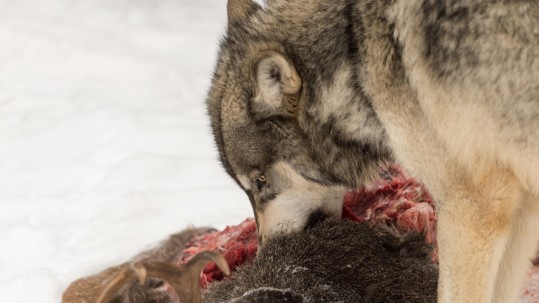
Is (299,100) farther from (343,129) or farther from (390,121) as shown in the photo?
(390,121)

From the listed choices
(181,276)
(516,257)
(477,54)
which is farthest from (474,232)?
(181,276)

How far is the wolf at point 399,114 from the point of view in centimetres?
247

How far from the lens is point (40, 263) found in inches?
164

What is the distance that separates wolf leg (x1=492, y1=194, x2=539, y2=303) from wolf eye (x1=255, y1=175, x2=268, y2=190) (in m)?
0.93

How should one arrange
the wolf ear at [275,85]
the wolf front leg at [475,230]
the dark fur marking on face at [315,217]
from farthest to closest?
the dark fur marking on face at [315,217]
the wolf ear at [275,85]
the wolf front leg at [475,230]

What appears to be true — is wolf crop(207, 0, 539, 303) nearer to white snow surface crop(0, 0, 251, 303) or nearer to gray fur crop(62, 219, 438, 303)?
gray fur crop(62, 219, 438, 303)

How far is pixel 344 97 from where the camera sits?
2.84m

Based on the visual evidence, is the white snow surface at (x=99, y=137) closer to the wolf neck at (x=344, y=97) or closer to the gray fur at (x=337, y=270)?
the wolf neck at (x=344, y=97)

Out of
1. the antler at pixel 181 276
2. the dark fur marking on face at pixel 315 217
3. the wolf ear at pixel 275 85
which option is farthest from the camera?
the dark fur marking on face at pixel 315 217

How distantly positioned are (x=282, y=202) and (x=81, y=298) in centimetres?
113

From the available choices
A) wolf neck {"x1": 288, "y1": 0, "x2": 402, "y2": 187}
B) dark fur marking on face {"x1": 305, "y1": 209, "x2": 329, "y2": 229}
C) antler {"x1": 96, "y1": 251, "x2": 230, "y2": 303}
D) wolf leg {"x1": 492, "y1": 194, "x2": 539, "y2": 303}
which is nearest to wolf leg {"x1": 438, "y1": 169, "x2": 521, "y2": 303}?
wolf leg {"x1": 492, "y1": 194, "x2": 539, "y2": 303}

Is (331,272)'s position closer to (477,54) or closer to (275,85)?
(275,85)

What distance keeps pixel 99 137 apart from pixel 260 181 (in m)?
2.89

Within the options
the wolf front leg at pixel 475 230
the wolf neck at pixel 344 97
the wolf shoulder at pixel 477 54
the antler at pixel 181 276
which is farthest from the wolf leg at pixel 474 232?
the antler at pixel 181 276
